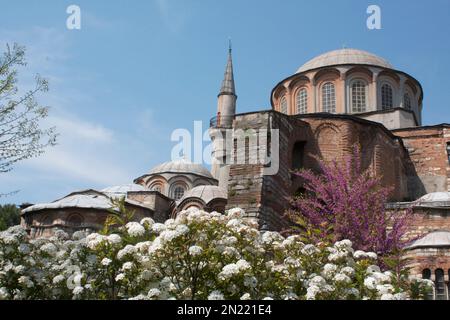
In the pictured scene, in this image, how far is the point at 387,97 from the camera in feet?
73.5

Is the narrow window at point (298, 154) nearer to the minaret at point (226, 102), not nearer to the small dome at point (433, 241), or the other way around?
the small dome at point (433, 241)

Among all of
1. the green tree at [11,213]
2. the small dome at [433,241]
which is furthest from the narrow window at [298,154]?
the green tree at [11,213]

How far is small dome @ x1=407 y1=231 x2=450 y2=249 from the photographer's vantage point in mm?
14062

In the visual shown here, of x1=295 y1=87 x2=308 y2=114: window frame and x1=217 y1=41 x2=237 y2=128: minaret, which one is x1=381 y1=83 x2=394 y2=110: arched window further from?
x1=217 y1=41 x2=237 y2=128: minaret

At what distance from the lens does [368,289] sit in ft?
18.3

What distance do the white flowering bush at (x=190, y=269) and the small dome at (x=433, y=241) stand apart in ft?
28.0

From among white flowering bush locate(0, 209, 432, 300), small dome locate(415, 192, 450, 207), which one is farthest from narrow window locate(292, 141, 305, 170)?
white flowering bush locate(0, 209, 432, 300)

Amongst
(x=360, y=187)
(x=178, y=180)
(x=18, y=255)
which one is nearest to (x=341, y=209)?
(x=360, y=187)

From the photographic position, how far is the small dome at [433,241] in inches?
554

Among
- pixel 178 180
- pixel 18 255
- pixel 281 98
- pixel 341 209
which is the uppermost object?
pixel 281 98

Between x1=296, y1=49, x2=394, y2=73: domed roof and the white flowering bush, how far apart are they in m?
17.5

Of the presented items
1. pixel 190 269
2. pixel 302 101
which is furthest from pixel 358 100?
pixel 190 269
